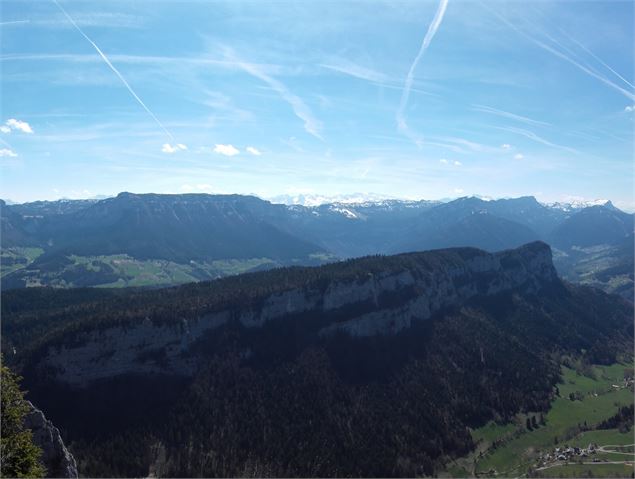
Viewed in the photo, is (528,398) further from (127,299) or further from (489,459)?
(127,299)

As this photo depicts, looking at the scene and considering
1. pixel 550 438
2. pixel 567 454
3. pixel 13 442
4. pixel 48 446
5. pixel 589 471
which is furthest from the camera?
pixel 550 438

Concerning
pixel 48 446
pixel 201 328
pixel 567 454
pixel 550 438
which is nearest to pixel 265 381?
pixel 201 328

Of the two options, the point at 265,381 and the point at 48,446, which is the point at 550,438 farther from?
the point at 48,446

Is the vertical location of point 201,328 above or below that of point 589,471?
above

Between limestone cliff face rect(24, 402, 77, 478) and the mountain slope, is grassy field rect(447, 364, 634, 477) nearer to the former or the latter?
the mountain slope

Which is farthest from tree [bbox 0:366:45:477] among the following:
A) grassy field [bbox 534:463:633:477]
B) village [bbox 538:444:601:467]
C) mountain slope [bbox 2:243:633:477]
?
village [bbox 538:444:601:467]

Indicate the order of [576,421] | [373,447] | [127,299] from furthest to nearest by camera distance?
[127,299], [576,421], [373,447]

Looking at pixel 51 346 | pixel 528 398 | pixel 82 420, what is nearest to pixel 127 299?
pixel 51 346
